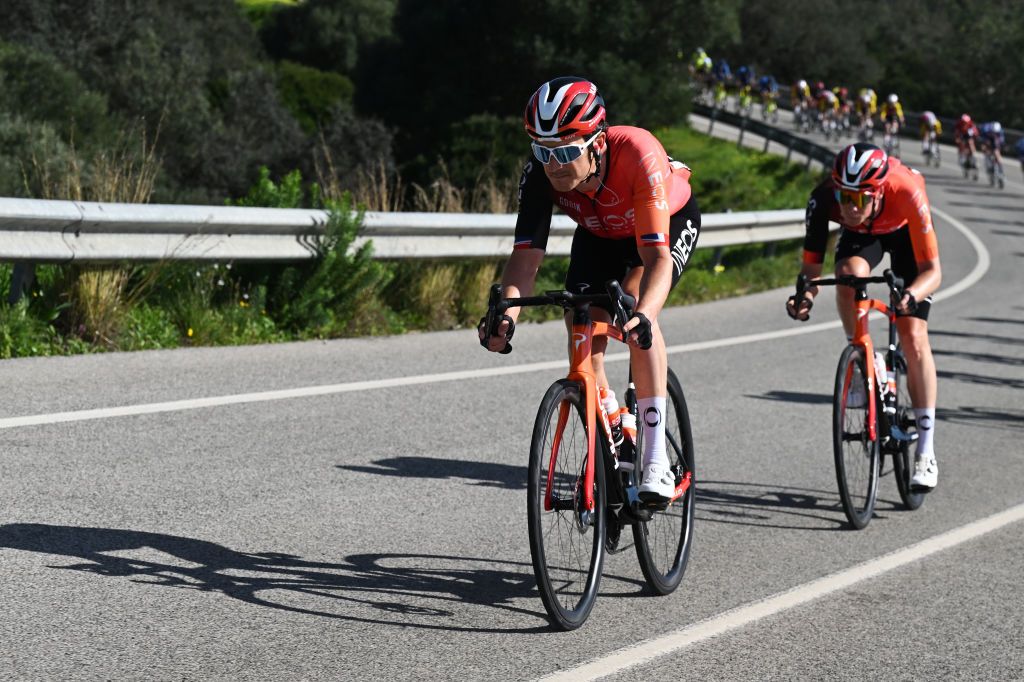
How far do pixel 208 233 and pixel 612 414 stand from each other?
557cm

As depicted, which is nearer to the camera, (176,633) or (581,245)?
(176,633)

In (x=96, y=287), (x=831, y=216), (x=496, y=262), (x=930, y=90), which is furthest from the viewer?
(x=930, y=90)

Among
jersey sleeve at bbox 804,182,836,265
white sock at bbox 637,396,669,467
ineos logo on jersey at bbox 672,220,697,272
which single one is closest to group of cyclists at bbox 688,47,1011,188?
jersey sleeve at bbox 804,182,836,265

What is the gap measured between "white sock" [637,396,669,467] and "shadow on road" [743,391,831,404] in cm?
519

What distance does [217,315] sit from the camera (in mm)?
10586

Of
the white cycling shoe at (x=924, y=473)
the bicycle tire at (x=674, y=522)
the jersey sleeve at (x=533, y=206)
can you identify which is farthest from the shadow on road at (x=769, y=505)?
the jersey sleeve at (x=533, y=206)

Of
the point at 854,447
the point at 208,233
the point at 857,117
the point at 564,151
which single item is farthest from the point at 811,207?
the point at 857,117

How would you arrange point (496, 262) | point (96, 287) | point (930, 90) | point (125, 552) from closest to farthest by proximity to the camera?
point (125, 552), point (96, 287), point (496, 262), point (930, 90)

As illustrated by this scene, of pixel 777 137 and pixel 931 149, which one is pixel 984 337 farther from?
pixel 931 149

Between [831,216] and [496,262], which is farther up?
[831,216]

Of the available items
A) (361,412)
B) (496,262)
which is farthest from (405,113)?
(361,412)

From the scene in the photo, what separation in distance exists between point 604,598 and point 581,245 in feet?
4.59

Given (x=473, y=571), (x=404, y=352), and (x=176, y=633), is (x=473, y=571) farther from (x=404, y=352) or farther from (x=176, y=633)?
(x=404, y=352)

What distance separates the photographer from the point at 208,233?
33.6 ft
